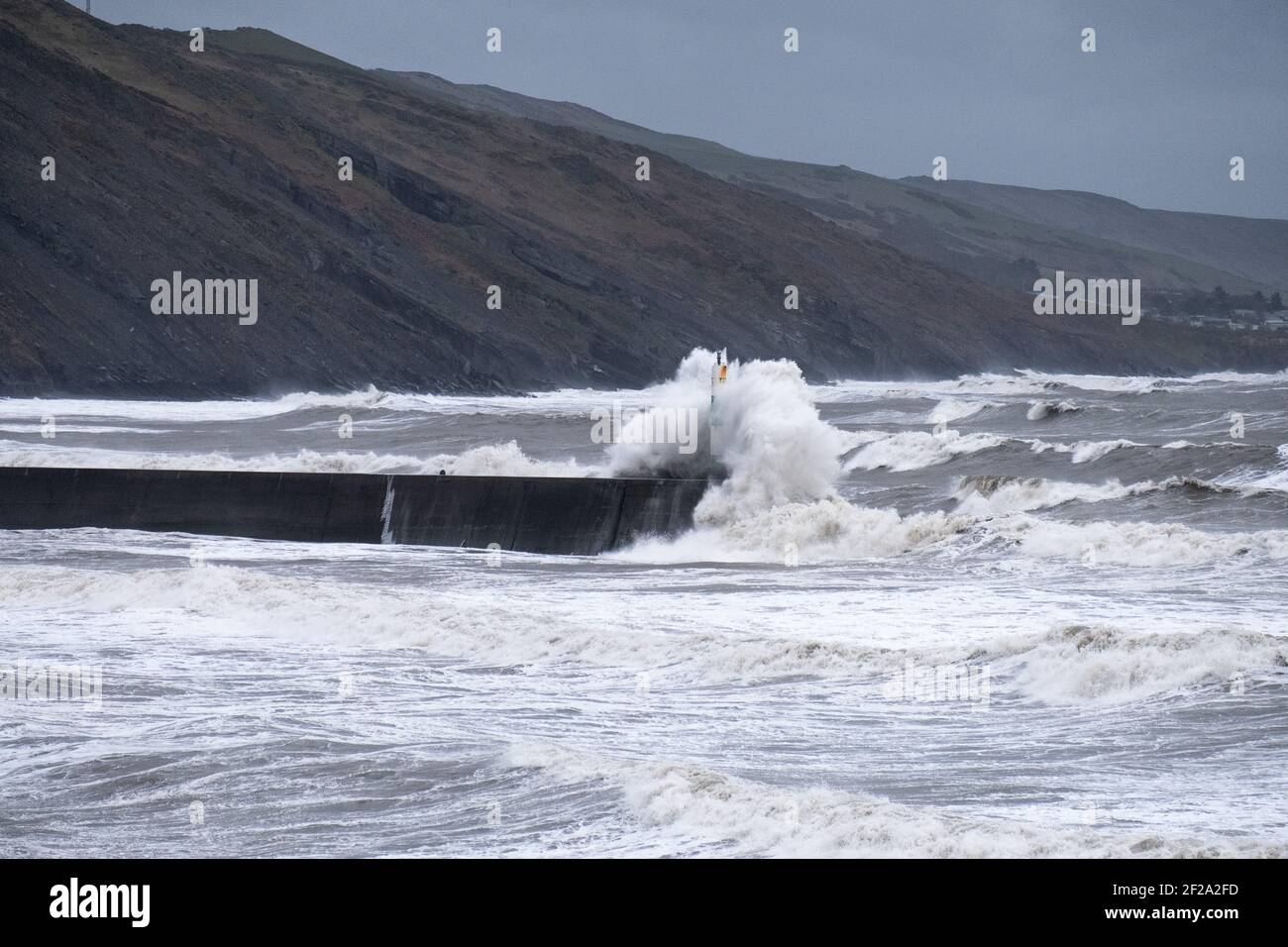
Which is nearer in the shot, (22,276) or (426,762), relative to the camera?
(426,762)

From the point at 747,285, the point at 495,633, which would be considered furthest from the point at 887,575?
the point at 747,285

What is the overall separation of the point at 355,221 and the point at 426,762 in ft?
246

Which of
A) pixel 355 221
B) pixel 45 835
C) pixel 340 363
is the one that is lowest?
pixel 45 835

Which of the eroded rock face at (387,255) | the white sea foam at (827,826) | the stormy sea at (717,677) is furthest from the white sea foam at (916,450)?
the eroded rock face at (387,255)

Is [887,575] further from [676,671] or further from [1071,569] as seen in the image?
[676,671]

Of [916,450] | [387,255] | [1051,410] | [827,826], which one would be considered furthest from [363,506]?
[387,255]

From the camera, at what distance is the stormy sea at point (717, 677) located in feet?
27.4

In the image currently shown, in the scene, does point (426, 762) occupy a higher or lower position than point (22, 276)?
lower

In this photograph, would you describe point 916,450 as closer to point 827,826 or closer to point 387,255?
point 827,826

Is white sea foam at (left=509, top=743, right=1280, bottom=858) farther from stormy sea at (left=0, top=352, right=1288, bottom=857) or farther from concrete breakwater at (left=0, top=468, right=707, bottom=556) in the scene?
concrete breakwater at (left=0, top=468, right=707, bottom=556)

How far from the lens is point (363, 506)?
75.5 feet

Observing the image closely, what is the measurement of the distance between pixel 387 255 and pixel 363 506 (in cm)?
6027
